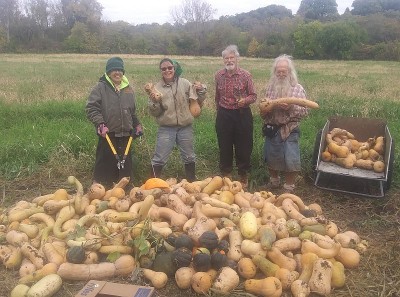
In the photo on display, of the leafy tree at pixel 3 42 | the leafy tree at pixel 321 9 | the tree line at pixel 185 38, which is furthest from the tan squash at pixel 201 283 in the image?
the leafy tree at pixel 321 9

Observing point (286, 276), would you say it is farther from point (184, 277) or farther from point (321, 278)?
point (184, 277)

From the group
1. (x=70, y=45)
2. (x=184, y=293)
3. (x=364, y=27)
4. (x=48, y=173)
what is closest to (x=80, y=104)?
(x=48, y=173)

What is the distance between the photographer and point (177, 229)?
3.89 m

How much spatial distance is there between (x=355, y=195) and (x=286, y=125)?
1.32 m

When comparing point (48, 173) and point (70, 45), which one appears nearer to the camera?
point (48, 173)

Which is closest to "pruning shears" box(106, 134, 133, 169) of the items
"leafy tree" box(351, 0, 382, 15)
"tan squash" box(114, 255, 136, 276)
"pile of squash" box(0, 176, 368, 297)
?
"pile of squash" box(0, 176, 368, 297)

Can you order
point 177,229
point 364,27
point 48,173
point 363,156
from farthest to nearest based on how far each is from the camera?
point 364,27, point 48,173, point 363,156, point 177,229

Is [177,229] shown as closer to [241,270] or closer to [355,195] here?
[241,270]

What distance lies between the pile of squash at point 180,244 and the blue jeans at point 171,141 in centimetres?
146

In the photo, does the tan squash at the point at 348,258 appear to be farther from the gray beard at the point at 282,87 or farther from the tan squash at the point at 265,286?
the gray beard at the point at 282,87

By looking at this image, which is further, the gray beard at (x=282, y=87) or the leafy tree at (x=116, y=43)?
the leafy tree at (x=116, y=43)

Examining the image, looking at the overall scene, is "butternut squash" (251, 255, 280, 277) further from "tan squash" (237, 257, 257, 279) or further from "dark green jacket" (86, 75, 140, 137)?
"dark green jacket" (86, 75, 140, 137)

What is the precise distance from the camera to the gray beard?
5474mm

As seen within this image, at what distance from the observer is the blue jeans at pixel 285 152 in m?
5.66
